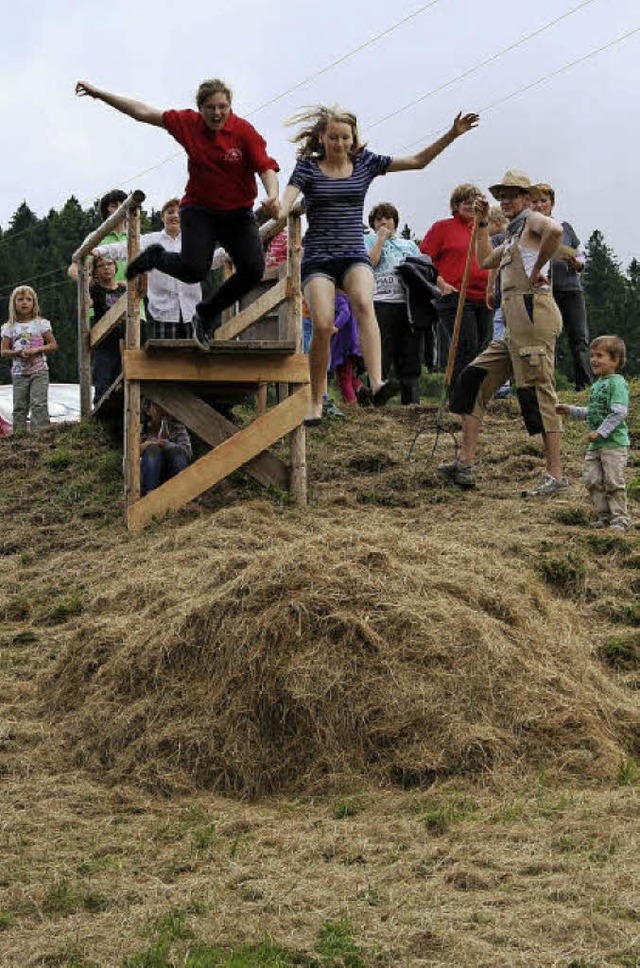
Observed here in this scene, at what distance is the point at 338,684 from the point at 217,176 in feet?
13.4

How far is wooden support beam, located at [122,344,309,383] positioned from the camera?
10523 millimetres

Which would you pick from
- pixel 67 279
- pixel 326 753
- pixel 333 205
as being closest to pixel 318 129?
pixel 333 205

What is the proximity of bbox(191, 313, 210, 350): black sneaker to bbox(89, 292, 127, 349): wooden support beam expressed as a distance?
97cm

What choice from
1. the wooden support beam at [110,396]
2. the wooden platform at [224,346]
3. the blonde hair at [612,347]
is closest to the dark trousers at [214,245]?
the wooden platform at [224,346]

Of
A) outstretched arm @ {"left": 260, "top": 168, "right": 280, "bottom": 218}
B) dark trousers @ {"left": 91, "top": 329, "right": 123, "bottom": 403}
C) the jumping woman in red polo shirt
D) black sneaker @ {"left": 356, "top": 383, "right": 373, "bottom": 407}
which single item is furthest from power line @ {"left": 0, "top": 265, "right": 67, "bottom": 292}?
outstretched arm @ {"left": 260, "top": 168, "right": 280, "bottom": 218}

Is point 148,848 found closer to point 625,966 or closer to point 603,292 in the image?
point 625,966

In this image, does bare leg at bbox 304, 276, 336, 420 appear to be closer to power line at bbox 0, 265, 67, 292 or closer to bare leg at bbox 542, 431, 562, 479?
bare leg at bbox 542, 431, 562, 479

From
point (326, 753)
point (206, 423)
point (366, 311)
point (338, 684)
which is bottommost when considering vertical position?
point (326, 753)

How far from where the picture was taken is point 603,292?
70.1m

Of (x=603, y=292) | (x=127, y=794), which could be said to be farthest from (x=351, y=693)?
(x=603, y=292)

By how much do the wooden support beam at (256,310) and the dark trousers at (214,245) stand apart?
3.18 feet

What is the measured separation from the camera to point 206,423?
10867 mm

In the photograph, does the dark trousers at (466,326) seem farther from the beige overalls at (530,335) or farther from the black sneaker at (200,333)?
the black sneaker at (200,333)

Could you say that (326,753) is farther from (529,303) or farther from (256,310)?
(256,310)
